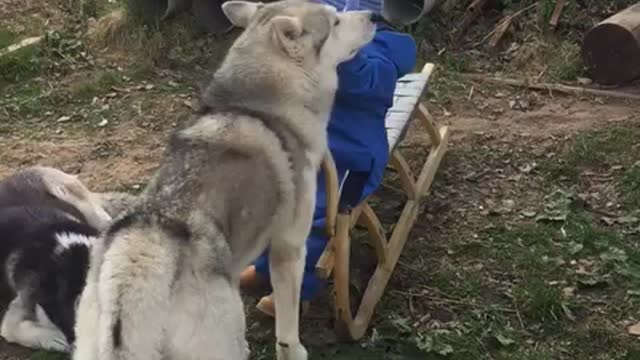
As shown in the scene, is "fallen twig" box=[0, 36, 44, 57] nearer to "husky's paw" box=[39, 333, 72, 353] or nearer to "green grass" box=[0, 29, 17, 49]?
"green grass" box=[0, 29, 17, 49]

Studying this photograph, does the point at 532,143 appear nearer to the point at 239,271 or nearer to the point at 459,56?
the point at 459,56

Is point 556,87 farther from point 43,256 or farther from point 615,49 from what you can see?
point 43,256

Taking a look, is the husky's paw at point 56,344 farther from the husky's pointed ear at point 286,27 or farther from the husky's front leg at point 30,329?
the husky's pointed ear at point 286,27

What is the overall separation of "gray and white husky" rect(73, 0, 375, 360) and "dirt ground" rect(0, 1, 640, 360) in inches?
32.2

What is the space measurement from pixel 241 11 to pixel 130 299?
1386 millimetres

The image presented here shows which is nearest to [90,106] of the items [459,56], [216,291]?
[459,56]

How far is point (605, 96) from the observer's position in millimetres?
6164

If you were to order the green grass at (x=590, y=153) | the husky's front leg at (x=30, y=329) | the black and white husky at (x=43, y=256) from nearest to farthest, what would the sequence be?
1. the black and white husky at (x=43, y=256)
2. the husky's front leg at (x=30, y=329)
3. the green grass at (x=590, y=153)

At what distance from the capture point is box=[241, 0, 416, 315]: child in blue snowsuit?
4039 millimetres

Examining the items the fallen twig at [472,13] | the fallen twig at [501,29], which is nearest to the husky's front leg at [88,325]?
the fallen twig at [501,29]

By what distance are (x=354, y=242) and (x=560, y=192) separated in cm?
114

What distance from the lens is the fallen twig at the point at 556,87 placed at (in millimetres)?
6148

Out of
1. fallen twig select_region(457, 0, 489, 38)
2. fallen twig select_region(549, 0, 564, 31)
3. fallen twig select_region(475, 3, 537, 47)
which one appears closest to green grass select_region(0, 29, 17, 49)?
fallen twig select_region(457, 0, 489, 38)

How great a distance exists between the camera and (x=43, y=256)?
431cm
